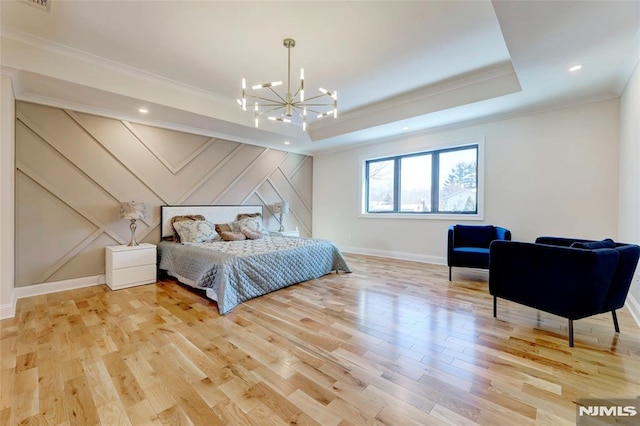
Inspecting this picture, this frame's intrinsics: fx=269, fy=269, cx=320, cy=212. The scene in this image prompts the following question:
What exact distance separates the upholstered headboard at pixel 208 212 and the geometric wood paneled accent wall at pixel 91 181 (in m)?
0.11

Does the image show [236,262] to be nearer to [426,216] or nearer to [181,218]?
[181,218]

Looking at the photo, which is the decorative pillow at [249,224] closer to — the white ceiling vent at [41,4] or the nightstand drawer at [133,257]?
the nightstand drawer at [133,257]

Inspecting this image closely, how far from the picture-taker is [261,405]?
4.96 feet

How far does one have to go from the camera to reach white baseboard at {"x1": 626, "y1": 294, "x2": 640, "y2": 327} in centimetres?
256

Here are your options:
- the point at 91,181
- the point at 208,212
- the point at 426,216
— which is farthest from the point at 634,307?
the point at 91,181

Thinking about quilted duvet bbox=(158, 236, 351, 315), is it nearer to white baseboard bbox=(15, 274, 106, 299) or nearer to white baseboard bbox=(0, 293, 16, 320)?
white baseboard bbox=(15, 274, 106, 299)

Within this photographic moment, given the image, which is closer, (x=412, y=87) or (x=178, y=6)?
(x=178, y=6)

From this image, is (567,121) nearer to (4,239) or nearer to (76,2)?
(76,2)

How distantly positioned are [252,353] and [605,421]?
6.89 ft

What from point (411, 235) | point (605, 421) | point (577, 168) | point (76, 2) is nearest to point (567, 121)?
point (577, 168)

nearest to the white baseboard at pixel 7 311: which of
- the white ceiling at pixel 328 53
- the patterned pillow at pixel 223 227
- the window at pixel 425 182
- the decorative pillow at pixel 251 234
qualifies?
the white ceiling at pixel 328 53

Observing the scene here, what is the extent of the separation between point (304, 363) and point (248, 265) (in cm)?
153

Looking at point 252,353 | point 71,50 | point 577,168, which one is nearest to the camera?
point 252,353

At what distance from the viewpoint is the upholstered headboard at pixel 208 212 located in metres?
4.46
